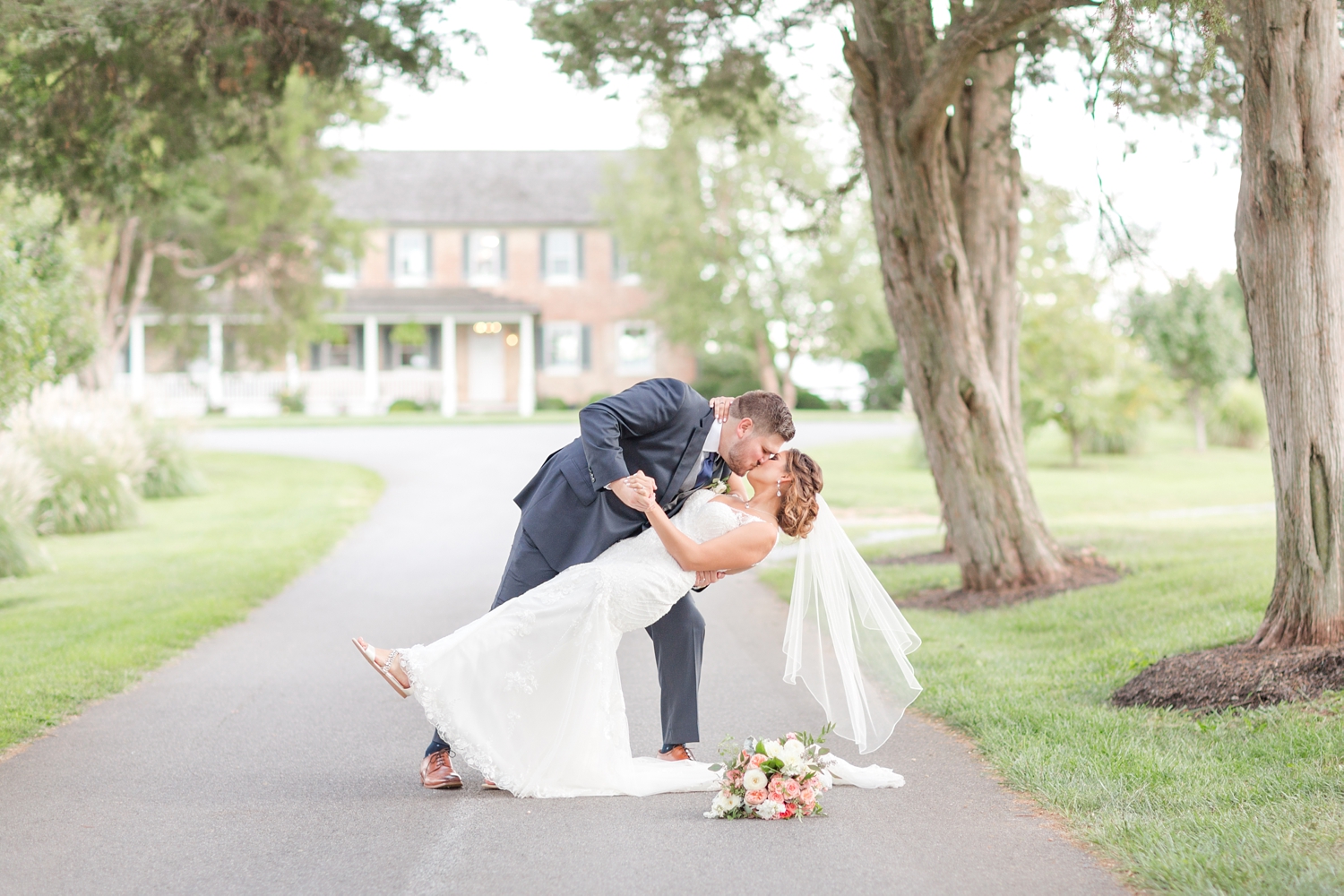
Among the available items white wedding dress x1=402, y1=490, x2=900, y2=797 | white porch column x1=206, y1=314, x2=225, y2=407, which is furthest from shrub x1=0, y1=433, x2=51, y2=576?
white porch column x1=206, y1=314, x2=225, y2=407

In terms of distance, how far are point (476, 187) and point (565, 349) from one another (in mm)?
7108

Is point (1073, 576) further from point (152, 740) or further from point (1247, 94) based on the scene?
point (152, 740)

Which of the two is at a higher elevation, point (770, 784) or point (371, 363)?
point (371, 363)

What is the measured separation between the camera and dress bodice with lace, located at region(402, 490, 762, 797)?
18.7 ft

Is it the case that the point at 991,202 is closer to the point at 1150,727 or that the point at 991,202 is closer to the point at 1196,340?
the point at 1150,727

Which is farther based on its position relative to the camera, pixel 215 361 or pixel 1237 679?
pixel 215 361

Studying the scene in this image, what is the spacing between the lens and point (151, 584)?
1253 cm

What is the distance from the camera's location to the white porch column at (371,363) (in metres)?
43.4

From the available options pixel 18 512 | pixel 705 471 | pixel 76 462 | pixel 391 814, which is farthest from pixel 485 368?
pixel 391 814

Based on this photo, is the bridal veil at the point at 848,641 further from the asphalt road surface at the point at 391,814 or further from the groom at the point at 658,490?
the groom at the point at 658,490

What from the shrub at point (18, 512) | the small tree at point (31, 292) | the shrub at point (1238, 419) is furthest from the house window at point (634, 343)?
the shrub at point (18, 512)

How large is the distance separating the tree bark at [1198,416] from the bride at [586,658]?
31.4 metres

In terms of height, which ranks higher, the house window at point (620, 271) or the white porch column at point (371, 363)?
the house window at point (620, 271)

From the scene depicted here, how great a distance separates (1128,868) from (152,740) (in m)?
4.99
